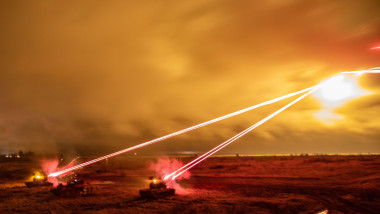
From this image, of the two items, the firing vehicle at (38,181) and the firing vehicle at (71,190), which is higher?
the firing vehicle at (38,181)

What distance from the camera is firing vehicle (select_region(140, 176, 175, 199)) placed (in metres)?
25.5

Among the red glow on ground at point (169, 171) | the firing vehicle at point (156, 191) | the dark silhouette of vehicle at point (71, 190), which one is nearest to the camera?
the firing vehicle at point (156, 191)

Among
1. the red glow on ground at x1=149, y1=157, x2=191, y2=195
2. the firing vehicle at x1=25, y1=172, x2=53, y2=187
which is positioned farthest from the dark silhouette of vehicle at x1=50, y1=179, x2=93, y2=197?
the firing vehicle at x1=25, y1=172, x2=53, y2=187

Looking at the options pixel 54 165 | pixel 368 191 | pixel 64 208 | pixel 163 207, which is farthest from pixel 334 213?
pixel 54 165

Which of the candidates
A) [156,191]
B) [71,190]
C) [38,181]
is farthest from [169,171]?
[38,181]

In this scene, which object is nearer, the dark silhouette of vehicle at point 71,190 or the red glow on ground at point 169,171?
the dark silhouette of vehicle at point 71,190

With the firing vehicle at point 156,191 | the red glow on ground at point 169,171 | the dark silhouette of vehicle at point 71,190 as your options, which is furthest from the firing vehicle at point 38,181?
the firing vehicle at point 156,191

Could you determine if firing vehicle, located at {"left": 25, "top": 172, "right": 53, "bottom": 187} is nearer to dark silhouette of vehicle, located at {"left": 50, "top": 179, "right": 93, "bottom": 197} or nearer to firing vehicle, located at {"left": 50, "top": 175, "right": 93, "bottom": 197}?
dark silhouette of vehicle, located at {"left": 50, "top": 179, "right": 93, "bottom": 197}

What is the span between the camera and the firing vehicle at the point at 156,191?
25.5 meters

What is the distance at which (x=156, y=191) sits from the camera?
1010 inches

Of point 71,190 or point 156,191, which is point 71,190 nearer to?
point 71,190

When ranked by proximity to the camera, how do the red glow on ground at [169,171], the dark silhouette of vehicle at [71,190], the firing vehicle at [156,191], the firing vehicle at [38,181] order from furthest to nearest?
1. the firing vehicle at [38,181]
2. the red glow on ground at [169,171]
3. the dark silhouette of vehicle at [71,190]
4. the firing vehicle at [156,191]

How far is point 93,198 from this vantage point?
2719 centimetres

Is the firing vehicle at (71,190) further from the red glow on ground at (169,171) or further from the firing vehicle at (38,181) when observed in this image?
the firing vehicle at (38,181)
